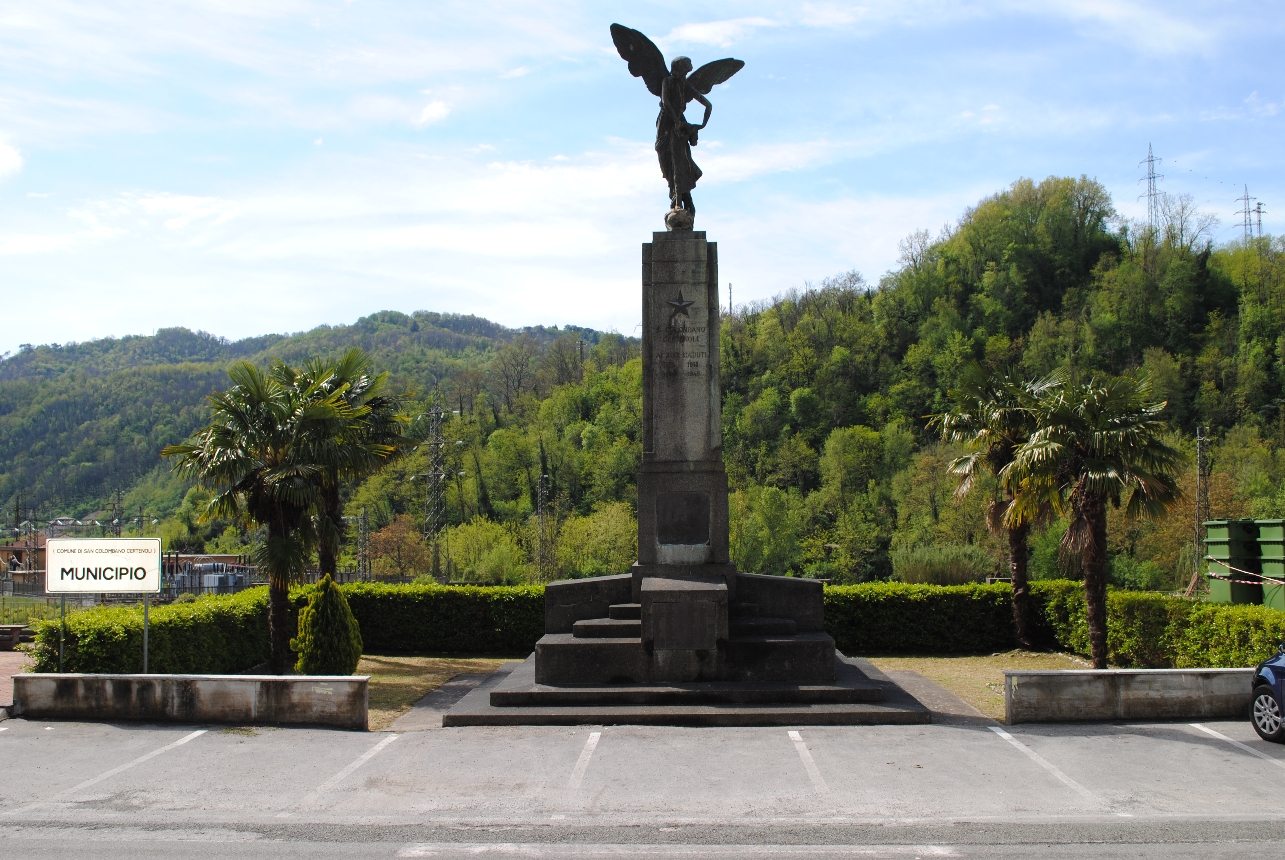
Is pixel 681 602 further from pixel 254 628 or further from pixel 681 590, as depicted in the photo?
pixel 254 628

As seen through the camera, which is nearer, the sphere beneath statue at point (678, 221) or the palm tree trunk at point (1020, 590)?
the sphere beneath statue at point (678, 221)

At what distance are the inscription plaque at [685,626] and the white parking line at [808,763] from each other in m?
1.79

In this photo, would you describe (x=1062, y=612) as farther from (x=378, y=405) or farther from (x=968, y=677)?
(x=378, y=405)

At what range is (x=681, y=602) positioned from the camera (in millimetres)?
12047

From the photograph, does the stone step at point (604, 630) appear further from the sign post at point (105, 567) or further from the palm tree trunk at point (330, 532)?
the palm tree trunk at point (330, 532)

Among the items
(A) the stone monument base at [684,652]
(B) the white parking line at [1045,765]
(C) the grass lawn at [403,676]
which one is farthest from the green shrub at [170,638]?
(B) the white parking line at [1045,765]

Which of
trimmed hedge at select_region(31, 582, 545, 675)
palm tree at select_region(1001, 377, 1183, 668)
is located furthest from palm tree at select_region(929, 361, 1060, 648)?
trimmed hedge at select_region(31, 582, 545, 675)

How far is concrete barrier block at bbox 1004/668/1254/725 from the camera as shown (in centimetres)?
1091

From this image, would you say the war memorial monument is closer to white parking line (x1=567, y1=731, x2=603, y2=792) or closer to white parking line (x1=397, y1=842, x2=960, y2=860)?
white parking line (x1=567, y1=731, x2=603, y2=792)

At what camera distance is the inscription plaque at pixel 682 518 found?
13367mm

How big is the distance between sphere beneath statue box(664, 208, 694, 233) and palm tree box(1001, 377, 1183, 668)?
245 inches

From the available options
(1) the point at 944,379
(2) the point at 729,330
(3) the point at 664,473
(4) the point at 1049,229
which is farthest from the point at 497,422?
(3) the point at 664,473

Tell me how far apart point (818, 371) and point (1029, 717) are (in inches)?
3080

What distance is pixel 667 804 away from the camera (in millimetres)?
8164
